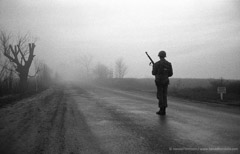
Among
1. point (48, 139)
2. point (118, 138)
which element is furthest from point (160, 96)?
point (48, 139)

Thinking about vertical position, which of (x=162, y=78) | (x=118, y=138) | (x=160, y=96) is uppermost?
(x=162, y=78)

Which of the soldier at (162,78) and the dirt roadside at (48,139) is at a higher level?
the soldier at (162,78)

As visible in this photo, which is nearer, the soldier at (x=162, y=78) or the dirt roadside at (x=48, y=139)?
the dirt roadside at (x=48, y=139)

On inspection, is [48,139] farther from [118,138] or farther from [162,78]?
[162,78]

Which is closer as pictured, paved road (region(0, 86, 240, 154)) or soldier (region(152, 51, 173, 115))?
paved road (region(0, 86, 240, 154))

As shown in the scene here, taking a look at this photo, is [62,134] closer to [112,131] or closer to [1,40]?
[112,131]

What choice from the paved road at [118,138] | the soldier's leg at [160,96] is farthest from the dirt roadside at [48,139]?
the soldier's leg at [160,96]

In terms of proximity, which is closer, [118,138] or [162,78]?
[118,138]

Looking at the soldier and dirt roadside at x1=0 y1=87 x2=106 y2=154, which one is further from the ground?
the soldier

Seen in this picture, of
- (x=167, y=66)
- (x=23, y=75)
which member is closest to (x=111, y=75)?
(x=23, y=75)

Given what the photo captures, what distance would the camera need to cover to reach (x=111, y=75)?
70.4 metres

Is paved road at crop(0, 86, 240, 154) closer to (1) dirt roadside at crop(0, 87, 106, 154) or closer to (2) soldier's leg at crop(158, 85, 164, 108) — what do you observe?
(1) dirt roadside at crop(0, 87, 106, 154)

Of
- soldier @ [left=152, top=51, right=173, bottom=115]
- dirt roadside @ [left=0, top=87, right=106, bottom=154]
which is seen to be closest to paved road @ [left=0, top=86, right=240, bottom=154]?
dirt roadside @ [left=0, top=87, right=106, bottom=154]

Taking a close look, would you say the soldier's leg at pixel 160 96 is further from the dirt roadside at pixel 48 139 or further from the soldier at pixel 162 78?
the dirt roadside at pixel 48 139
